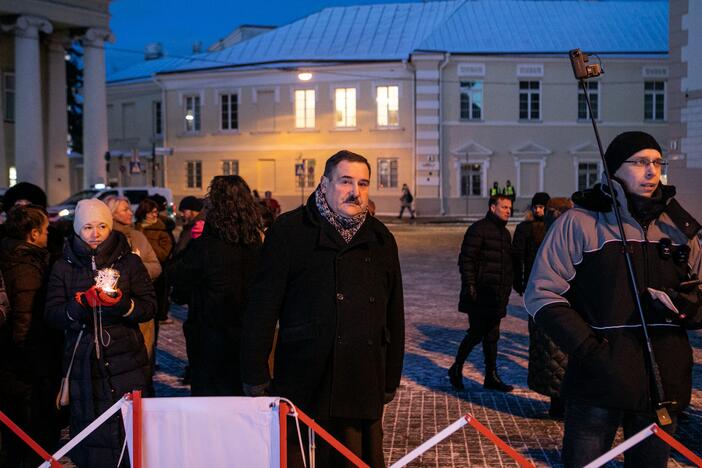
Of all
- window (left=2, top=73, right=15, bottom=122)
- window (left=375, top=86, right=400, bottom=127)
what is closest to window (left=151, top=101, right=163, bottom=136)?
window (left=375, top=86, right=400, bottom=127)

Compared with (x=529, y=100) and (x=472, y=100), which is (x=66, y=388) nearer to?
(x=472, y=100)

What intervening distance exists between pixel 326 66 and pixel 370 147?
5112 mm

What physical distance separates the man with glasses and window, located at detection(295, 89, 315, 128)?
4911 centimetres

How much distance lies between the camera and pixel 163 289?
11070 millimetres

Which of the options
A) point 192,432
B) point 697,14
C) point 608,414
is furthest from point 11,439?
point 697,14

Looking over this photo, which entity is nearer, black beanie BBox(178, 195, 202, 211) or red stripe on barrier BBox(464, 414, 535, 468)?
red stripe on barrier BBox(464, 414, 535, 468)

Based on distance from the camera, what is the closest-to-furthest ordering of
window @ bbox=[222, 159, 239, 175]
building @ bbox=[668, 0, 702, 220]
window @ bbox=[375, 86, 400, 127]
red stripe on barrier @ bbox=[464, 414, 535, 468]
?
1. red stripe on barrier @ bbox=[464, 414, 535, 468]
2. building @ bbox=[668, 0, 702, 220]
3. window @ bbox=[375, 86, 400, 127]
4. window @ bbox=[222, 159, 239, 175]

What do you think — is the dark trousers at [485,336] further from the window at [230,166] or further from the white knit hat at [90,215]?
the window at [230,166]

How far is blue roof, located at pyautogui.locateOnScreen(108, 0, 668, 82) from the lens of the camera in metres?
51.0

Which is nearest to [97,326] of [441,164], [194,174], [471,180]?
[441,164]

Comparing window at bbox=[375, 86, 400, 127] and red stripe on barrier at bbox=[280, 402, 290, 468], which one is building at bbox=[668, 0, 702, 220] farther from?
window at bbox=[375, 86, 400, 127]

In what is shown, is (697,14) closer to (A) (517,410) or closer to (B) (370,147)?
(A) (517,410)

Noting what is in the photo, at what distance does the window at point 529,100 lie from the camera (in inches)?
2002

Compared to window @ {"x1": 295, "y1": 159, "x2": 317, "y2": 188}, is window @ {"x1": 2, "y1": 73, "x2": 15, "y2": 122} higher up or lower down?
higher up
